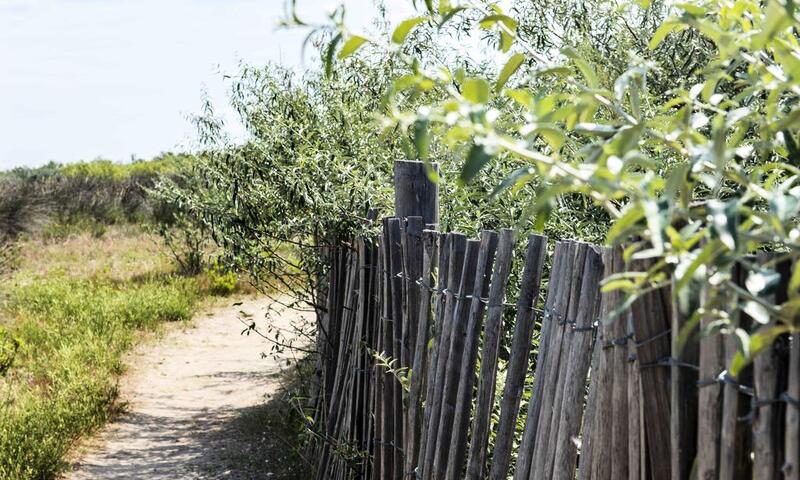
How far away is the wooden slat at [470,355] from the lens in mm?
2914

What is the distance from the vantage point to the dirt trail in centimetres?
645

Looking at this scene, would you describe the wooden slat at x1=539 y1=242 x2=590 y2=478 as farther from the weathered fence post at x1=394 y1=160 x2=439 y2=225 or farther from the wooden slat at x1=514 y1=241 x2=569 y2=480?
the weathered fence post at x1=394 y1=160 x2=439 y2=225

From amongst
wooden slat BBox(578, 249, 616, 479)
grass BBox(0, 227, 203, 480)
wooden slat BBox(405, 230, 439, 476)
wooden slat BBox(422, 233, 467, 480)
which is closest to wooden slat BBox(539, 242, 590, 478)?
wooden slat BBox(578, 249, 616, 479)

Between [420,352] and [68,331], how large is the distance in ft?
23.2

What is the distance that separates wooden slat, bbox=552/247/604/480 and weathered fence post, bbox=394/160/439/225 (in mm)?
1649

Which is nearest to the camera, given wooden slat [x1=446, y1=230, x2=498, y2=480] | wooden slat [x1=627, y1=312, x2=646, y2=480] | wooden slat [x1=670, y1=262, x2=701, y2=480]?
wooden slat [x1=670, y1=262, x2=701, y2=480]

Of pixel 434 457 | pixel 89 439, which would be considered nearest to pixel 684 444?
pixel 434 457

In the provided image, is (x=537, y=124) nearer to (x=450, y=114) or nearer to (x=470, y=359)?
(x=450, y=114)

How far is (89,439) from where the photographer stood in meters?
6.92

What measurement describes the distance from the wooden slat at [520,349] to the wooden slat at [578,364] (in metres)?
0.30

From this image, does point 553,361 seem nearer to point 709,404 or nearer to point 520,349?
point 520,349

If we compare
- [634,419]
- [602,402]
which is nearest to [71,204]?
[602,402]

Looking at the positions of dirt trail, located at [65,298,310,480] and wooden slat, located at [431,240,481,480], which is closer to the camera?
wooden slat, located at [431,240,481,480]

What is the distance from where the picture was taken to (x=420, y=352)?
11.7 ft
